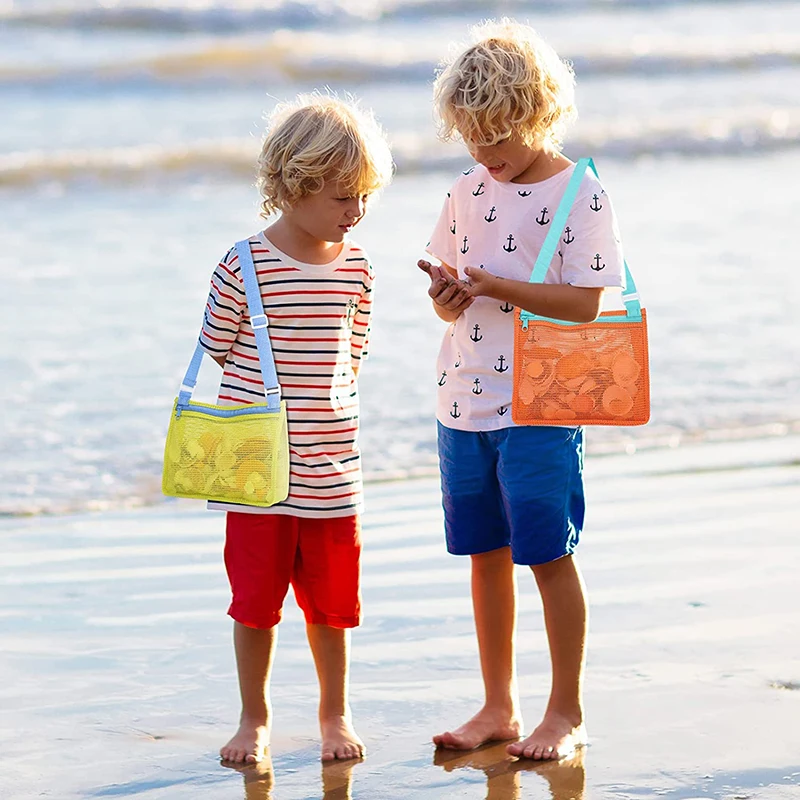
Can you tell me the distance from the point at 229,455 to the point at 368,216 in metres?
7.01

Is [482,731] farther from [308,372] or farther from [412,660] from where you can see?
[308,372]

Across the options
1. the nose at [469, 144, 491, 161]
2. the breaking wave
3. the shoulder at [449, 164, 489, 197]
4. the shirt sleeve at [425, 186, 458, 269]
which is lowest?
the shirt sleeve at [425, 186, 458, 269]

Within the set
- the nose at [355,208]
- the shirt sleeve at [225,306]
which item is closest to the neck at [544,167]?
the nose at [355,208]

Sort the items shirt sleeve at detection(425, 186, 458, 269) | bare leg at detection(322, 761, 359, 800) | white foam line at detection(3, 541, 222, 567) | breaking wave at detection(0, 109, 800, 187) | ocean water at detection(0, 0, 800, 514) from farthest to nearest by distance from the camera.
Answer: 1. breaking wave at detection(0, 109, 800, 187)
2. ocean water at detection(0, 0, 800, 514)
3. white foam line at detection(3, 541, 222, 567)
4. shirt sleeve at detection(425, 186, 458, 269)
5. bare leg at detection(322, 761, 359, 800)

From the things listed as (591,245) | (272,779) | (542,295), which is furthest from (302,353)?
(272,779)

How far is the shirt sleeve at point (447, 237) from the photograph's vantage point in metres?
3.27

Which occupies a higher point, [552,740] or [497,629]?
[497,629]

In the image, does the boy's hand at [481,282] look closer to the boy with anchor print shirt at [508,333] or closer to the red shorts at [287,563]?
the boy with anchor print shirt at [508,333]

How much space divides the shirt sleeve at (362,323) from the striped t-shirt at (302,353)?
1.5 inches

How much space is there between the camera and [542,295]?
9.98ft

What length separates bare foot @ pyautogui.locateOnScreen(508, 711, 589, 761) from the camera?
3109 mm

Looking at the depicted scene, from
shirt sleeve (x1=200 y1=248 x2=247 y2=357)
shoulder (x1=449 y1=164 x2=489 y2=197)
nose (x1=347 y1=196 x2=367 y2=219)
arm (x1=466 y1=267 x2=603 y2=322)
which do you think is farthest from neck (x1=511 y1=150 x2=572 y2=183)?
shirt sleeve (x1=200 y1=248 x2=247 y2=357)

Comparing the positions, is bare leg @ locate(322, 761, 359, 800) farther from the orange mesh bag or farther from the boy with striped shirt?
the orange mesh bag

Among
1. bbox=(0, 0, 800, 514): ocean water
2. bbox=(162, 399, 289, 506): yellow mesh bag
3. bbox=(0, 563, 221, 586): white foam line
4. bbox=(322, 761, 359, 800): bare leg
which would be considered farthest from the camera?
bbox=(0, 0, 800, 514): ocean water
